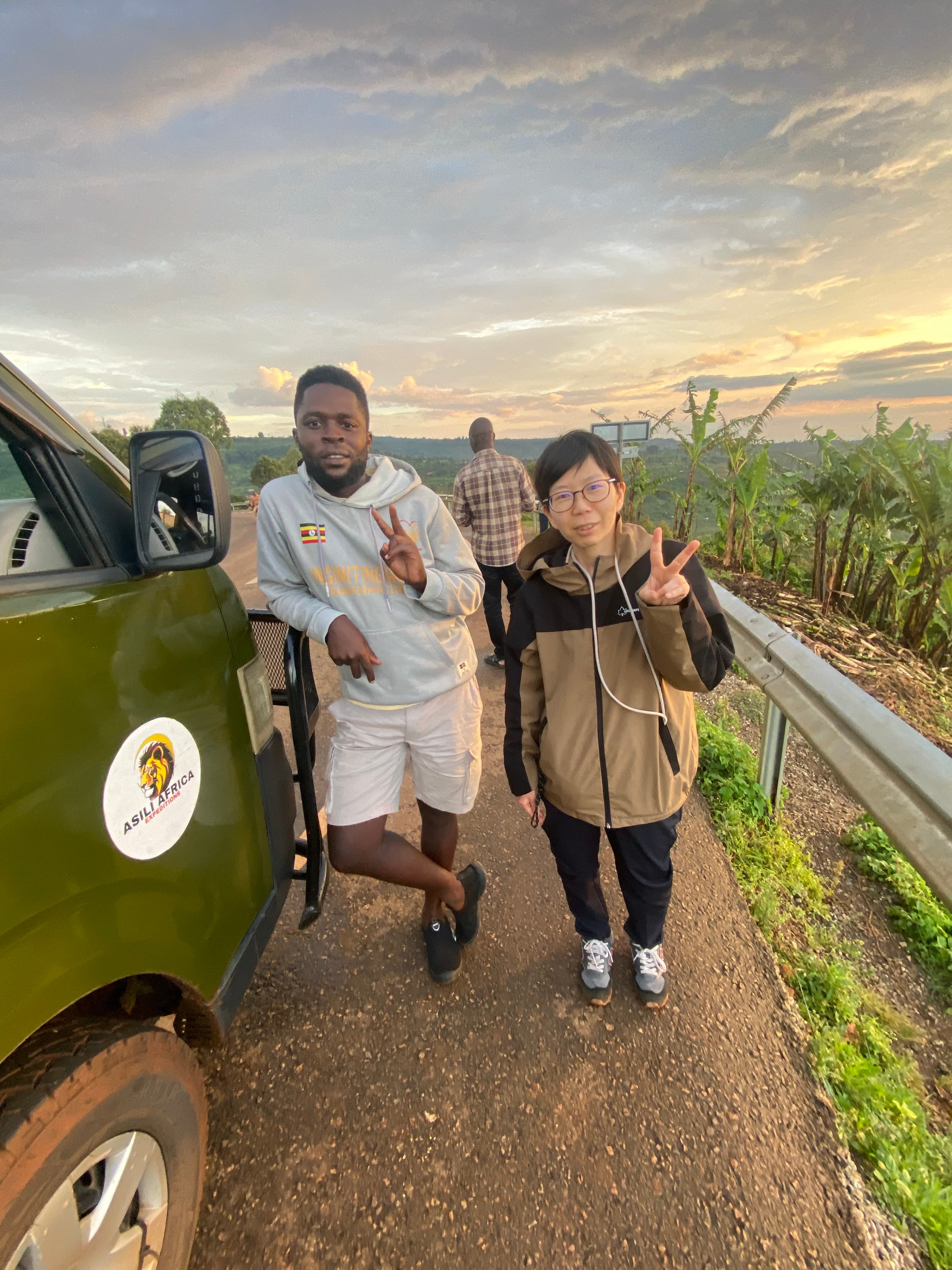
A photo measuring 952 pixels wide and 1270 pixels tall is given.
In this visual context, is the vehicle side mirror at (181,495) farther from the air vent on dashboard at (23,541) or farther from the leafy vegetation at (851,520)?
the leafy vegetation at (851,520)

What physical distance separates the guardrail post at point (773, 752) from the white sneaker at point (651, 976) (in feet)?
4.45

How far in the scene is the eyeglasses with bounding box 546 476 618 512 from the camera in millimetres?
1907

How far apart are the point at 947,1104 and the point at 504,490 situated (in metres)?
4.60

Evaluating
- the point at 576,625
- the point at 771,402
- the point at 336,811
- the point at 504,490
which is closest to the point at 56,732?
the point at 336,811

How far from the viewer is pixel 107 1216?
1.23 m

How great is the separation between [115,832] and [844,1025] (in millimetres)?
2541

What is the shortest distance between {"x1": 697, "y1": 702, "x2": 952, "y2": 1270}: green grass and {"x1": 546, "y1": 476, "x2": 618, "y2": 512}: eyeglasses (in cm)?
203

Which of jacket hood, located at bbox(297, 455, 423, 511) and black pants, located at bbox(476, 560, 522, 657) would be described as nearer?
jacket hood, located at bbox(297, 455, 423, 511)

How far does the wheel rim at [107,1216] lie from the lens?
3.60ft

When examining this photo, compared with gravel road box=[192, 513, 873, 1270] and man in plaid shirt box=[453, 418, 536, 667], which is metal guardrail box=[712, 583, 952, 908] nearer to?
gravel road box=[192, 513, 873, 1270]

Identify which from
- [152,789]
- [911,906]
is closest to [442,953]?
[152,789]

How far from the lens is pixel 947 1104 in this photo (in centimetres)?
206

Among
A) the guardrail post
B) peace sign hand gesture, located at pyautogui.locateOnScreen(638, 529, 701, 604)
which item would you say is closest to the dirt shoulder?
the guardrail post

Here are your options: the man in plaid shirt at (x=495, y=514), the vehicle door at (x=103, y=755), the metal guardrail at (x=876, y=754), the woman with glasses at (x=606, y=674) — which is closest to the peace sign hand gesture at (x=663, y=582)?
the woman with glasses at (x=606, y=674)
